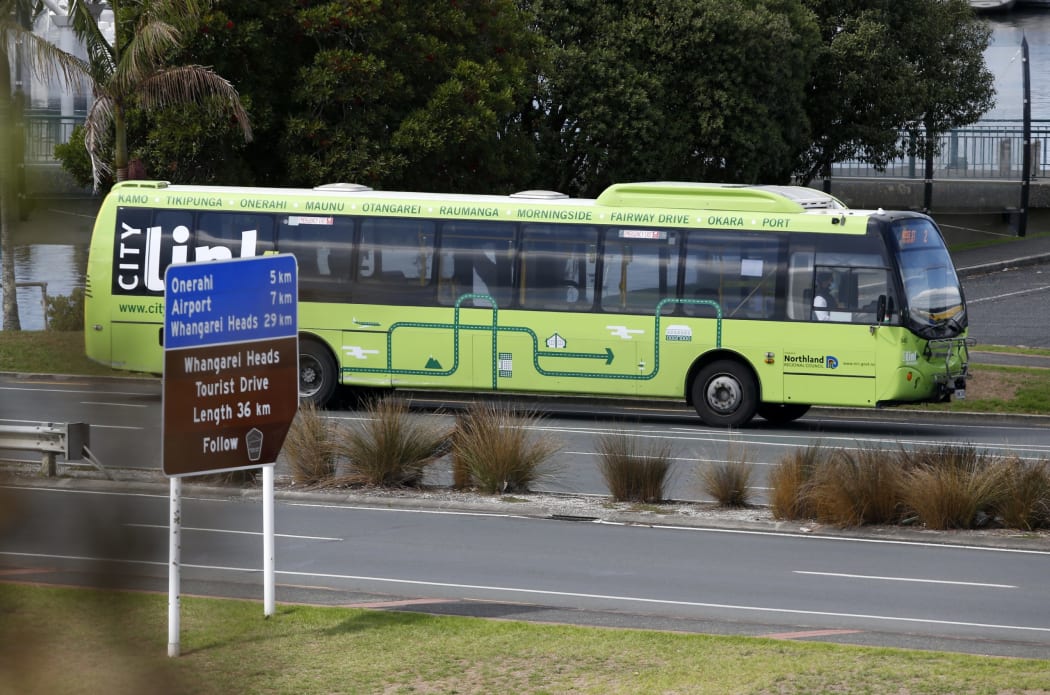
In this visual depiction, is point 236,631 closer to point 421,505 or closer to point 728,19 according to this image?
point 421,505

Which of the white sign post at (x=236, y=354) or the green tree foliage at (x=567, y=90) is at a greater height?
the green tree foliage at (x=567, y=90)

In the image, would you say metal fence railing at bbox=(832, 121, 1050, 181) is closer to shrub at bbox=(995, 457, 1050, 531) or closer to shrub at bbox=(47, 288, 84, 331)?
shrub at bbox=(995, 457, 1050, 531)

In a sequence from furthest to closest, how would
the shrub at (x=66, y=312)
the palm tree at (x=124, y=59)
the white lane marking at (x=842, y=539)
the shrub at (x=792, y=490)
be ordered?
1. the shrub at (x=792, y=490)
2. the white lane marking at (x=842, y=539)
3. the shrub at (x=66, y=312)
4. the palm tree at (x=124, y=59)

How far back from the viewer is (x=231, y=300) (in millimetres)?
9125

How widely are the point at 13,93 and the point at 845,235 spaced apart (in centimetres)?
2017

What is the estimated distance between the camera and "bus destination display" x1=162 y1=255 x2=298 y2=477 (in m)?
8.57

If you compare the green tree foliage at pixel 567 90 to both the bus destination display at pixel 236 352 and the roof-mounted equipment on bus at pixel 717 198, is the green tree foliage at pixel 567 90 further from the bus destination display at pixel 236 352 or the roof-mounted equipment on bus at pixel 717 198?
the bus destination display at pixel 236 352

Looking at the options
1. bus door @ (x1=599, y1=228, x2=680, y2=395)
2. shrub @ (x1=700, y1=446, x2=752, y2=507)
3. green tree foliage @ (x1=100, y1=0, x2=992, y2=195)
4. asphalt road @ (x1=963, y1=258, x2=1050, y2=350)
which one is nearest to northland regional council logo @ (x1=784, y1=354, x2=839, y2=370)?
bus door @ (x1=599, y1=228, x2=680, y2=395)

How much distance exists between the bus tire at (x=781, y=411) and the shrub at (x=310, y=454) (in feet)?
26.8

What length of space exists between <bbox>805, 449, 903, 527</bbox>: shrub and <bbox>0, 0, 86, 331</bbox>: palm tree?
1288 centimetres

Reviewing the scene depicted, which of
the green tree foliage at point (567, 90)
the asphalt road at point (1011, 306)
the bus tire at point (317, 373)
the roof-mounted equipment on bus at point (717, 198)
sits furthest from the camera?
the asphalt road at point (1011, 306)

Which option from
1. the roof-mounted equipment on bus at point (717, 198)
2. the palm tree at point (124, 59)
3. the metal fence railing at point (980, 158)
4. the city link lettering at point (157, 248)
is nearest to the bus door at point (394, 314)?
the city link lettering at point (157, 248)

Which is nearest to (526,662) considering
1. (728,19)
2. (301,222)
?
(301,222)

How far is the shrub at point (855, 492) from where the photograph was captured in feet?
45.5
